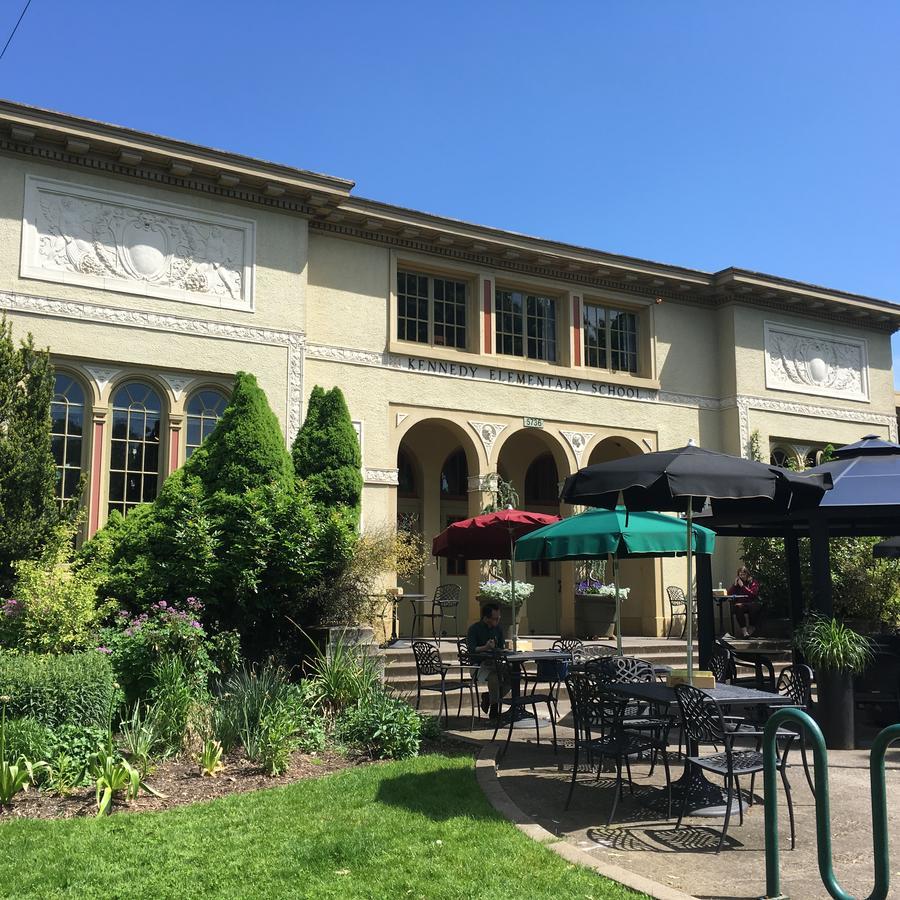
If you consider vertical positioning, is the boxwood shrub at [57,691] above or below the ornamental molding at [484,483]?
below

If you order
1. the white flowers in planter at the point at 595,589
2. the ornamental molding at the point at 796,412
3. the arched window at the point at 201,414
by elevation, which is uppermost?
the ornamental molding at the point at 796,412

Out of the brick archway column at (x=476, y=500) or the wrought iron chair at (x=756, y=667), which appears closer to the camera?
the wrought iron chair at (x=756, y=667)

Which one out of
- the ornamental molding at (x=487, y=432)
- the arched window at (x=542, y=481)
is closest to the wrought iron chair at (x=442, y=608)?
the ornamental molding at (x=487, y=432)

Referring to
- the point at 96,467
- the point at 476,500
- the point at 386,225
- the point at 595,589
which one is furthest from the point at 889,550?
the point at 96,467

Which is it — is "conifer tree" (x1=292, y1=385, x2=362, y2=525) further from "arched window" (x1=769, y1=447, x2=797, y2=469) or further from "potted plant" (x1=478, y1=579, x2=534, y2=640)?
"arched window" (x1=769, y1=447, x2=797, y2=469)

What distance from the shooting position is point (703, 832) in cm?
614

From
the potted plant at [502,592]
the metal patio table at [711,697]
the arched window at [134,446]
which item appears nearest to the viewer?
the metal patio table at [711,697]

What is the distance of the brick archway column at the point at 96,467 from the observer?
14242 millimetres

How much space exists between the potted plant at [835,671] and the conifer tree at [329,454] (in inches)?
261

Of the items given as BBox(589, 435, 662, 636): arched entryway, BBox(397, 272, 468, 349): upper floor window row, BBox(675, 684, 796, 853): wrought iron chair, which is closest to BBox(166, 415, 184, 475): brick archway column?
BBox(397, 272, 468, 349): upper floor window row

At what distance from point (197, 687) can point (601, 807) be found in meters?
4.30

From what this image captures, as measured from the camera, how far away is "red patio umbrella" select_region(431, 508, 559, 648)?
12328 millimetres

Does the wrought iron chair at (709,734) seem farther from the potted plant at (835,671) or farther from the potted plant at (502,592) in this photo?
the potted plant at (502,592)

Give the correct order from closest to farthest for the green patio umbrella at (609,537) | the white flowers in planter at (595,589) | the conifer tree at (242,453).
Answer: the green patio umbrella at (609,537), the conifer tree at (242,453), the white flowers in planter at (595,589)
